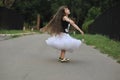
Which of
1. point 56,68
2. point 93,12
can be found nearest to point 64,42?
point 56,68

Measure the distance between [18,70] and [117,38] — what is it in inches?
580

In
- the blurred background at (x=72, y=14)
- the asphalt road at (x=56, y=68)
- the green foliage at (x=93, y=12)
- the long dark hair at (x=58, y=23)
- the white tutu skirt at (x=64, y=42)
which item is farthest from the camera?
the green foliage at (x=93, y=12)

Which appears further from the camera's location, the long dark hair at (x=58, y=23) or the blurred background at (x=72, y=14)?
the blurred background at (x=72, y=14)

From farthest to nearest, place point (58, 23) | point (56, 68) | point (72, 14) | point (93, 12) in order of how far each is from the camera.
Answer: point (72, 14) → point (93, 12) → point (58, 23) → point (56, 68)

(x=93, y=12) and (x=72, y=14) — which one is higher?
(x=93, y=12)

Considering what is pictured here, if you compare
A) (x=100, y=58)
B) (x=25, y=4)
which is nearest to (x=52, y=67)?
(x=100, y=58)

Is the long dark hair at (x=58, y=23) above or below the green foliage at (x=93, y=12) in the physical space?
above

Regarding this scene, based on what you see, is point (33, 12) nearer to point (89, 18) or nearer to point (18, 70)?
point (89, 18)

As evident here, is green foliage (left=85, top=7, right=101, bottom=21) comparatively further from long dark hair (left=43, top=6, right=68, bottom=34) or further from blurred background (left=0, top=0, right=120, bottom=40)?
long dark hair (left=43, top=6, right=68, bottom=34)

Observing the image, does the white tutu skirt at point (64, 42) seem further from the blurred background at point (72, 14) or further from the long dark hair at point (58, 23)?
the blurred background at point (72, 14)

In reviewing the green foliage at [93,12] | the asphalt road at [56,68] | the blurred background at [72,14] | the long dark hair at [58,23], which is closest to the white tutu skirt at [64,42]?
the long dark hair at [58,23]

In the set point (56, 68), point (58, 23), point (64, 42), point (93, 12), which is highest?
point (58, 23)

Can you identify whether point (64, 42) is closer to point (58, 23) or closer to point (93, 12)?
point (58, 23)

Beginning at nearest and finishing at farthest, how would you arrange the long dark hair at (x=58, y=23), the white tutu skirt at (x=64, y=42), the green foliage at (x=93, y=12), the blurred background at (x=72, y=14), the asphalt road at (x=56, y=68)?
the asphalt road at (x=56, y=68) < the white tutu skirt at (x=64, y=42) < the long dark hair at (x=58, y=23) < the blurred background at (x=72, y=14) < the green foliage at (x=93, y=12)
